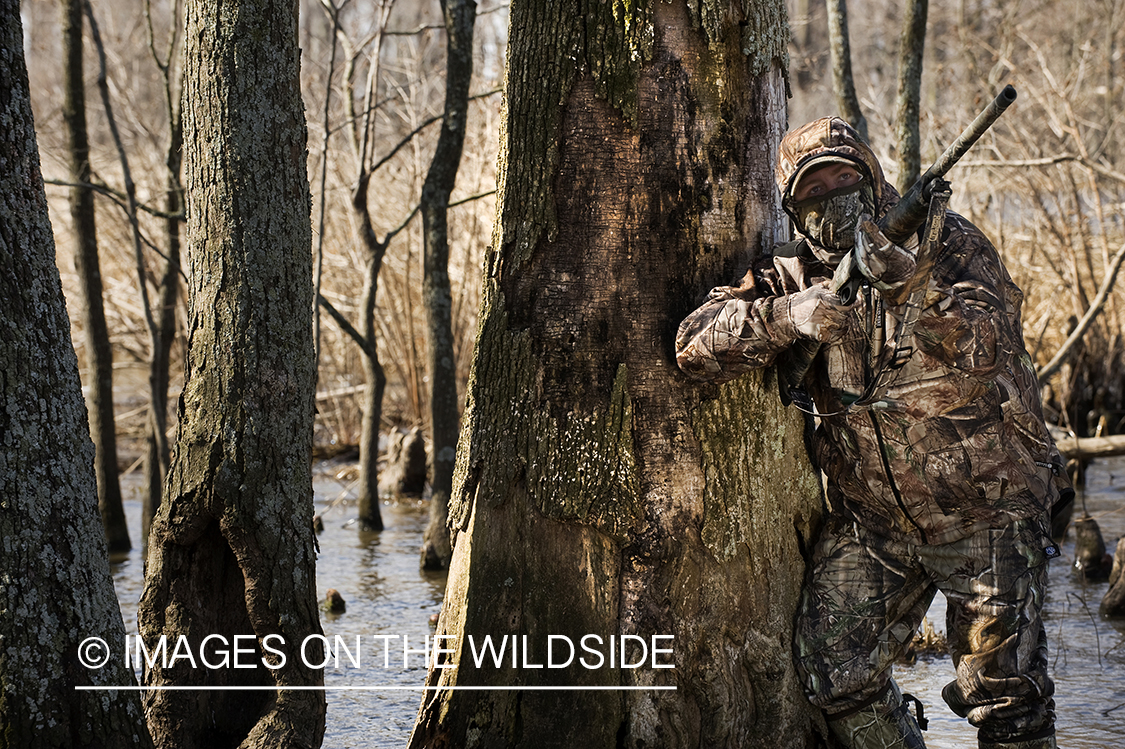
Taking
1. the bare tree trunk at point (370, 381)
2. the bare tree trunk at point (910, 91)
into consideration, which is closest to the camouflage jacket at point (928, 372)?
the bare tree trunk at point (910, 91)

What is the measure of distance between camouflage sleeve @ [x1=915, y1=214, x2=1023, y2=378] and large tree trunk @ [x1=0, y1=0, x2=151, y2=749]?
2.36m

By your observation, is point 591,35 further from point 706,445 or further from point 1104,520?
point 1104,520

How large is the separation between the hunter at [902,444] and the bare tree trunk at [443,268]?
448cm

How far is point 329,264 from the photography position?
38.3 ft

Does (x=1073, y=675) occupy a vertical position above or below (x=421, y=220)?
below

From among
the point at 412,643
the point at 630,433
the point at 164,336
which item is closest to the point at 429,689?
the point at 630,433

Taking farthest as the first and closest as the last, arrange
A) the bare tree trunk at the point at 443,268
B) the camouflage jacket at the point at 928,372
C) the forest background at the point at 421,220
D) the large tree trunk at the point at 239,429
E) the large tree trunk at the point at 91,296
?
the forest background at the point at 421,220
the large tree trunk at the point at 91,296
the bare tree trunk at the point at 443,268
the large tree trunk at the point at 239,429
the camouflage jacket at the point at 928,372

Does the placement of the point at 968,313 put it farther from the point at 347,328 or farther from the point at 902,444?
the point at 347,328

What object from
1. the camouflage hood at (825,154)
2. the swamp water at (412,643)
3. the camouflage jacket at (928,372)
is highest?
the camouflage hood at (825,154)

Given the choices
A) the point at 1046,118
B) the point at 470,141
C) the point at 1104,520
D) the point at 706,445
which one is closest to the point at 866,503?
the point at 706,445

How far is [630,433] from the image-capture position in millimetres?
3209

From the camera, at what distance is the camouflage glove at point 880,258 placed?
106 inches

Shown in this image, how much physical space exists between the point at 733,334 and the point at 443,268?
4971 millimetres

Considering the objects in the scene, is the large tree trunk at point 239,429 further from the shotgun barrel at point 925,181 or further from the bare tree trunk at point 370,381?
the bare tree trunk at point 370,381
